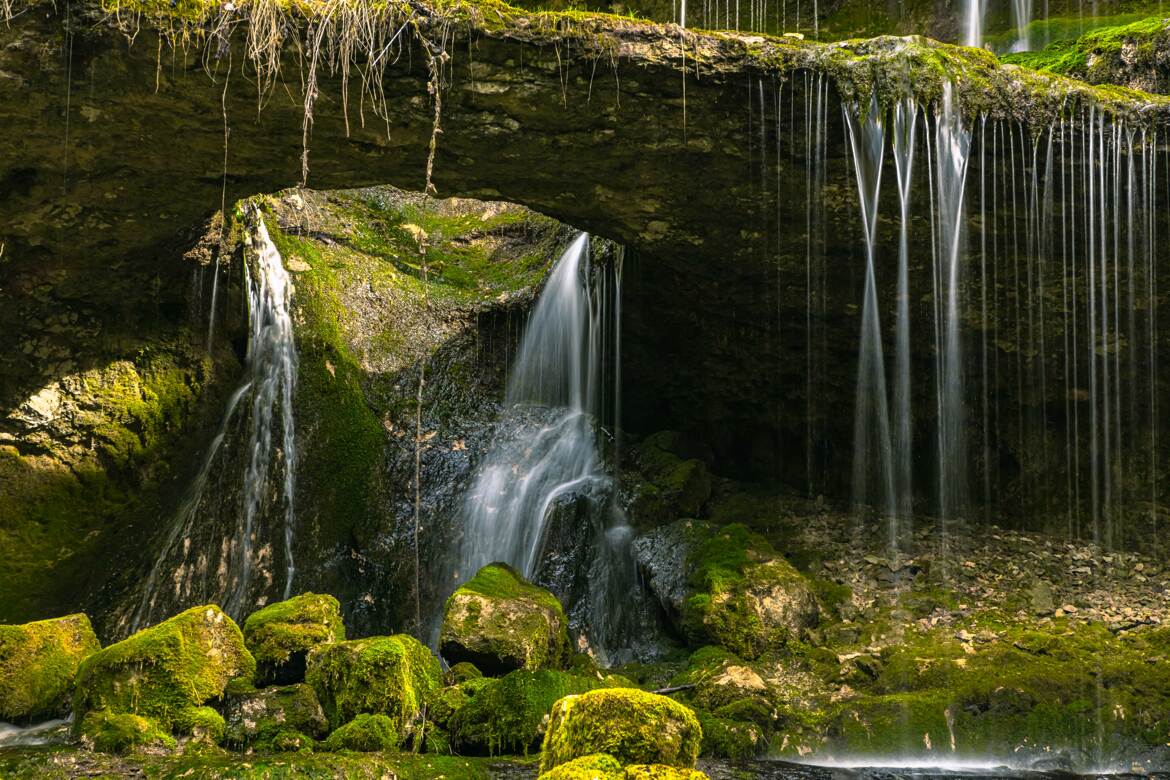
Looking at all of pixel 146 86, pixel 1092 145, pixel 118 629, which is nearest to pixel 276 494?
pixel 118 629

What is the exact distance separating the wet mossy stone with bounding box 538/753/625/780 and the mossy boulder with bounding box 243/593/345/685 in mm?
4109

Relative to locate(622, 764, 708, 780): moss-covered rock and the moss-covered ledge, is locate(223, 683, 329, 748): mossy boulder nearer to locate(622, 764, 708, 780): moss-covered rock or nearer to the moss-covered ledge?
locate(622, 764, 708, 780): moss-covered rock

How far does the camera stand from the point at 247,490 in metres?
11.4

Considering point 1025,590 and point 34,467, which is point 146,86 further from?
point 1025,590

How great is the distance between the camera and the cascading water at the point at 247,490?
10922 mm

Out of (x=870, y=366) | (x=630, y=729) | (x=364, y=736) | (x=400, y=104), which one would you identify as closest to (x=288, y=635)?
(x=364, y=736)

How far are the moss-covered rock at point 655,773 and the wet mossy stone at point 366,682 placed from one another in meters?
3.35

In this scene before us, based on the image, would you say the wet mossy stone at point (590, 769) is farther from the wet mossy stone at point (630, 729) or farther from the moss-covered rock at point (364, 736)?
the moss-covered rock at point (364, 736)

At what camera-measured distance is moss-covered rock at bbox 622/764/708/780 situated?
13.4 ft

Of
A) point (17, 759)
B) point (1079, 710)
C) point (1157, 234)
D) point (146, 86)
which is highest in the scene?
point (146, 86)

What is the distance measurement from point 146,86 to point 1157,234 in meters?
9.26

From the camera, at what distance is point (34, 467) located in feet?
34.8

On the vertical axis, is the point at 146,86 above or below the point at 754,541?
above

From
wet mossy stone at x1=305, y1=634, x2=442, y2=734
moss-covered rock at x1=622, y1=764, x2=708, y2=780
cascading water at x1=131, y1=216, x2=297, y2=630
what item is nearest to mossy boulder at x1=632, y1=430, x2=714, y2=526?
cascading water at x1=131, y1=216, x2=297, y2=630
